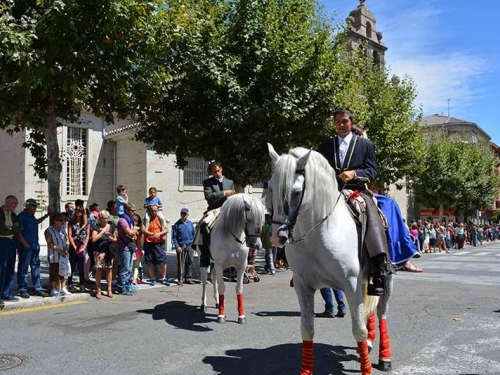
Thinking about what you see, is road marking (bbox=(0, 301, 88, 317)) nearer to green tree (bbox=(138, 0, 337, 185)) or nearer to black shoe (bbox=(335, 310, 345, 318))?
black shoe (bbox=(335, 310, 345, 318))

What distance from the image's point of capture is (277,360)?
520cm

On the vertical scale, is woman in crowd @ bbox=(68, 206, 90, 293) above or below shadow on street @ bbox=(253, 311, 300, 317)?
above

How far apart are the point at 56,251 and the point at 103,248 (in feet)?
3.45

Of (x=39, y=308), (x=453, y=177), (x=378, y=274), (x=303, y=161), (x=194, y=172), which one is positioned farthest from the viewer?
(x=453, y=177)

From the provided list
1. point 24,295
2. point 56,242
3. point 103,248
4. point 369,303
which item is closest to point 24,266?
point 24,295

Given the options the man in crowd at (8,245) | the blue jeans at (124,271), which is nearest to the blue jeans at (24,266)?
the man in crowd at (8,245)

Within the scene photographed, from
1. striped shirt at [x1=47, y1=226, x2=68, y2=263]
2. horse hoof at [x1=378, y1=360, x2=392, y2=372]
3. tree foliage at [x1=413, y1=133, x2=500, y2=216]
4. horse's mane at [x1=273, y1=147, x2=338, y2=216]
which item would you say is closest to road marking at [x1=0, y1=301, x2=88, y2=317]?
striped shirt at [x1=47, y1=226, x2=68, y2=263]

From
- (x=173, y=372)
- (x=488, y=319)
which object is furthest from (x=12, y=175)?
(x=488, y=319)

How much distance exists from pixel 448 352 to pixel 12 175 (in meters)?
21.7

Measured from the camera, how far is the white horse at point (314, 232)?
13.0 feet

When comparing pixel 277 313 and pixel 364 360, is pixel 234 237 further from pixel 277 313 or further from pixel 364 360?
pixel 364 360

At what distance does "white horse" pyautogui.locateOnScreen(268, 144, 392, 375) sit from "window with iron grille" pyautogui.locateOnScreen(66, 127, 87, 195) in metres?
20.9

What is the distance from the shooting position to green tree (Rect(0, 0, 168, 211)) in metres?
8.20

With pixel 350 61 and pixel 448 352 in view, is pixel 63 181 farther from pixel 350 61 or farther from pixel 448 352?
pixel 448 352
